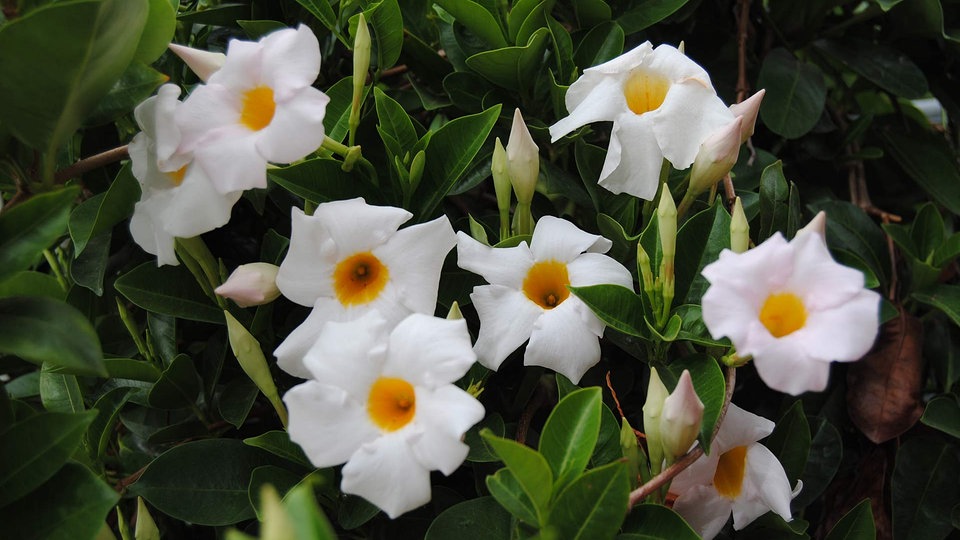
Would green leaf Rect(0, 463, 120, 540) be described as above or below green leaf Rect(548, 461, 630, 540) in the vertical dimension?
below

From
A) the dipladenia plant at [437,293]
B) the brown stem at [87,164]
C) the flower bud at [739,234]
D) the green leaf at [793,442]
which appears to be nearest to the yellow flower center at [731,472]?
the dipladenia plant at [437,293]

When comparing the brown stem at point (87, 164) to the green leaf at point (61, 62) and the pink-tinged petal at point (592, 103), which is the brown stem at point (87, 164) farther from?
the pink-tinged petal at point (592, 103)

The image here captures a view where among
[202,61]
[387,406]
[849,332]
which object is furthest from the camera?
[202,61]

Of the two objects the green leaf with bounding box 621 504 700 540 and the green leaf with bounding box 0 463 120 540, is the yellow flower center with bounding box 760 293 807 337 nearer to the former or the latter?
the green leaf with bounding box 621 504 700 540

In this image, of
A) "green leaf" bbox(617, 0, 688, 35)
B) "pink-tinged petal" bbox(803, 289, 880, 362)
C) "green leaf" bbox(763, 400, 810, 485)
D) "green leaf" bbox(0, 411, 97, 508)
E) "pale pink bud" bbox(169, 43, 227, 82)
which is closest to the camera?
"pink-tinged petal" bbox(803, 289, 880, 362)

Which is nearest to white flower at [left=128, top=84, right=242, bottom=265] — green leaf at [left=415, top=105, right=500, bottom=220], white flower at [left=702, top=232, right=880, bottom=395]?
green leaf at [left=415, top=105, right=500, bottom=220]

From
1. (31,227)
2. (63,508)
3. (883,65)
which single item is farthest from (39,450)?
(883,65)

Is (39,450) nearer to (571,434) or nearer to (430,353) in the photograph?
(430,353)
